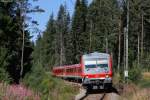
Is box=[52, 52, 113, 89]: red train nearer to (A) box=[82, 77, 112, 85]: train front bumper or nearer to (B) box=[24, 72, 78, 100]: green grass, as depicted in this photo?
(A) box=[82, 77, 112, 85]: train front bumper

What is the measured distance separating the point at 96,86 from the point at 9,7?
55.8ft

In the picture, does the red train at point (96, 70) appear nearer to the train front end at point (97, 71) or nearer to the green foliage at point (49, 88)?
the train front end at point (97, 71)

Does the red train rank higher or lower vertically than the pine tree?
lower

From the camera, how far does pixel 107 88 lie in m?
38.6

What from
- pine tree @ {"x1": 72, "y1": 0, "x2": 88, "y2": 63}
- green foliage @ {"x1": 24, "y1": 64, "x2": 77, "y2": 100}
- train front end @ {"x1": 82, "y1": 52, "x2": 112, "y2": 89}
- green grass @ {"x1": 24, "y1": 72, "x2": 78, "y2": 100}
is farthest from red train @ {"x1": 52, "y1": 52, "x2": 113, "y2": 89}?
pine tree @ {"x1": 72, "y1": 0, "x2": 88, "y2": 63}

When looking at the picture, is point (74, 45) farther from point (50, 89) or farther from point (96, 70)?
point (50, 89)

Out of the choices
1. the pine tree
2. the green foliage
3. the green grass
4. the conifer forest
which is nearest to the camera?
the green grass

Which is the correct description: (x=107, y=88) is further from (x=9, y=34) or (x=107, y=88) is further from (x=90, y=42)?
(x=90, y=42)

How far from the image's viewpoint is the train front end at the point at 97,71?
37.3 m

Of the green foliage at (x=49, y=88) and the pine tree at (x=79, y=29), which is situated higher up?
the pine tree at (x=79, y=29)

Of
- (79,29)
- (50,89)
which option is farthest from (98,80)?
(79,29)

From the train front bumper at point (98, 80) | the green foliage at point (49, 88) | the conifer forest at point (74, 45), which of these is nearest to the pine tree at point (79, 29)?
the conifer forest at point (74, 45)

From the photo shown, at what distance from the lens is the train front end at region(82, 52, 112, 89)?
37312 mm

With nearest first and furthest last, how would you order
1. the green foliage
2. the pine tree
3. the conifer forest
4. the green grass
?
the green grass, the green foliage, the conifer forest, the pine tree
